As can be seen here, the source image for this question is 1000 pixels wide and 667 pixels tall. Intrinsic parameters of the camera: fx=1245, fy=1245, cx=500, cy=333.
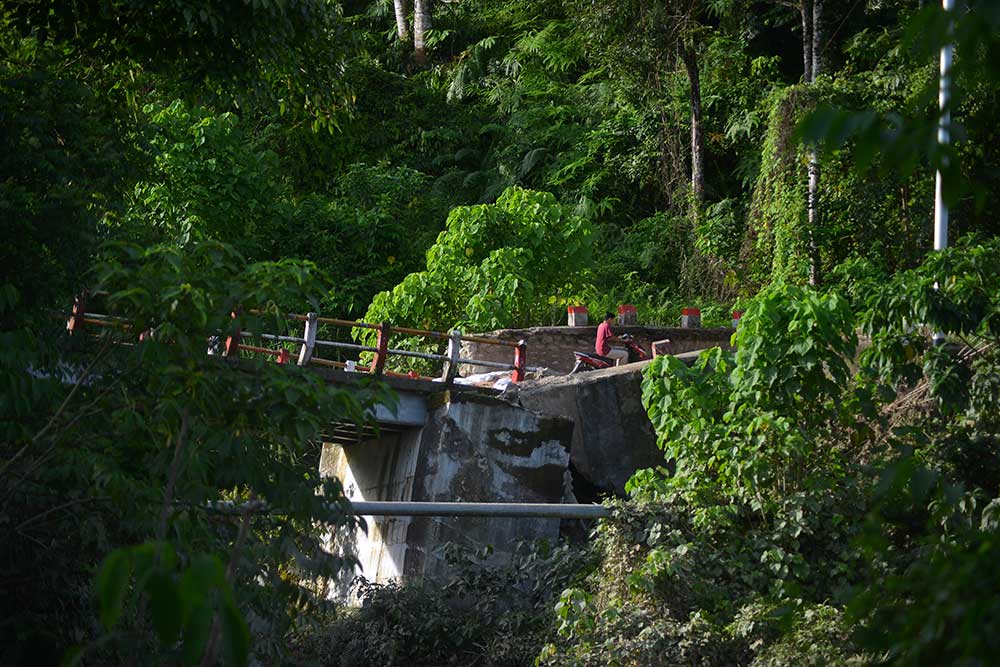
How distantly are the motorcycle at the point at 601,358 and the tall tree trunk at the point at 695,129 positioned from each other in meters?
7.44

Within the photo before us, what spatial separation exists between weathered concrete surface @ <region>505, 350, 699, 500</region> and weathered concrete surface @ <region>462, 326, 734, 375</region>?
2.05 meters

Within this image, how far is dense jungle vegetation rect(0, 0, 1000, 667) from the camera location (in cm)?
364

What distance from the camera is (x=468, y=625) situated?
11.6 m

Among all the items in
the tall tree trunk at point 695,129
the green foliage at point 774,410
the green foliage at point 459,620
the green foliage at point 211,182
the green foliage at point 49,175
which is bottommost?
the green foliage at point 459,620

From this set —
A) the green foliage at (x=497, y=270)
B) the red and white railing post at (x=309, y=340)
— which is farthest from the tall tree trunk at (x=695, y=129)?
the red and white railing post at (x=309, y=340)

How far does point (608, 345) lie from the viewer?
1919 cm

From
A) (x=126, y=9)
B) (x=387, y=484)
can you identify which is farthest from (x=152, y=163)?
(x=387, y=484)

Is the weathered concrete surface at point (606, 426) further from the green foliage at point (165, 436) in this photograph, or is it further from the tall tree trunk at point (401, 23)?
the tall tree trunk at point (401, 23)

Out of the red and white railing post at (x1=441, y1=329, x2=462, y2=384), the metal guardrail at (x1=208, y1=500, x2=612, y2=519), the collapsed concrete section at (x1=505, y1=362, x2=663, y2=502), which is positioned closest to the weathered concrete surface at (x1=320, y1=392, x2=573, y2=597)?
the red and white railing post at (x1=441, y1=329, x2=462, y2=384)

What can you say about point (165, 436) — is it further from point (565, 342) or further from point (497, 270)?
point (497, 270)

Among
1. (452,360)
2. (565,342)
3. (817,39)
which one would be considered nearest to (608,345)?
(565,342)

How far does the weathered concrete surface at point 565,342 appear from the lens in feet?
64.0

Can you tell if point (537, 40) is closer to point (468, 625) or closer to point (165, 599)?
point (468, 625)

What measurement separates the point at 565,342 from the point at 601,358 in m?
1.25
